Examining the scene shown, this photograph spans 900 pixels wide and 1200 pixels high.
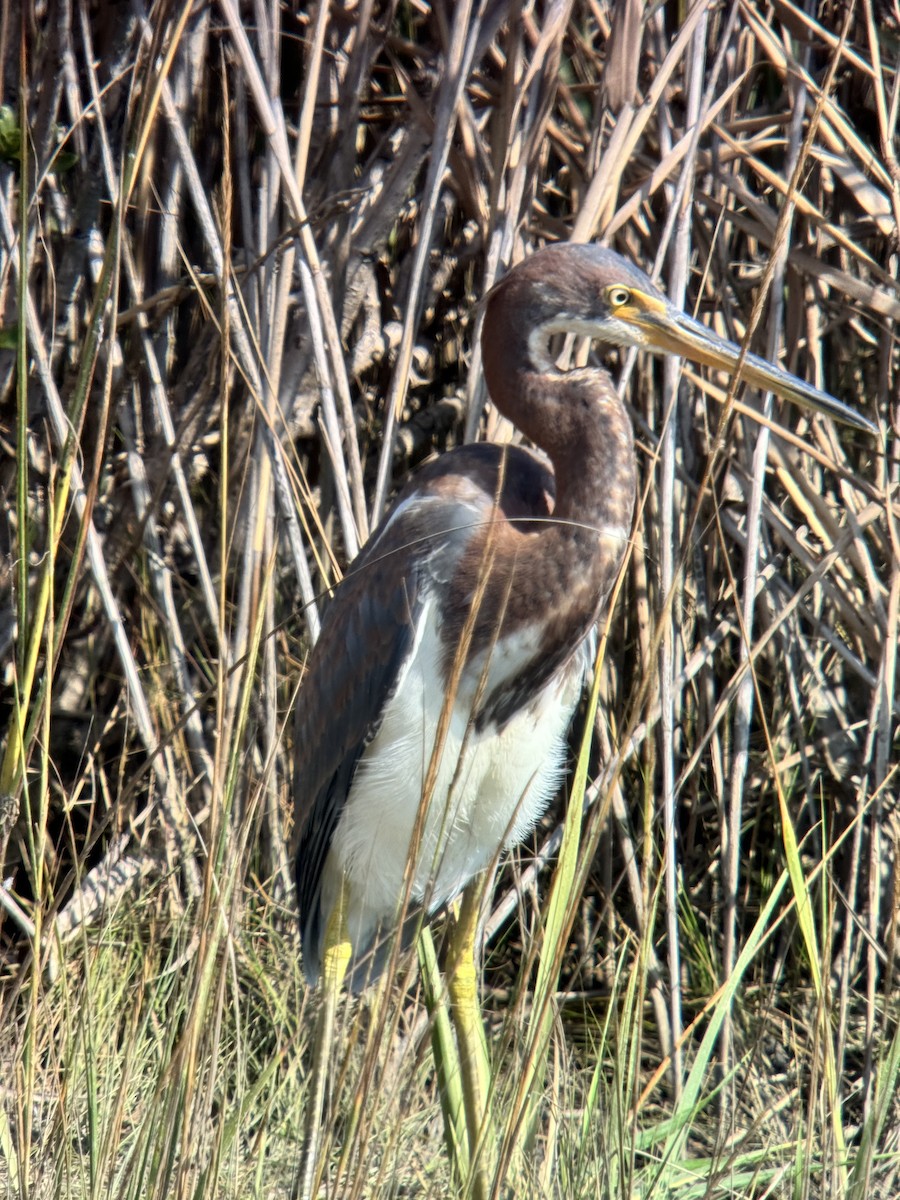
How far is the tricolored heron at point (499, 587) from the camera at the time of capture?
2.03 meters

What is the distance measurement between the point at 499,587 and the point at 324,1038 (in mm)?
803

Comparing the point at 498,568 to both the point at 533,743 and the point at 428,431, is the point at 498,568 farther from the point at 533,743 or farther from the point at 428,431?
the point at 428,431

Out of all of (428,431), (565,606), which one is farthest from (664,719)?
(428,431)

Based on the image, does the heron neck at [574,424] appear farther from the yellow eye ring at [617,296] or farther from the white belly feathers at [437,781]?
the white belly feathers at [437,781]

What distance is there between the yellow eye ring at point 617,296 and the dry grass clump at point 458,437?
0.24 m

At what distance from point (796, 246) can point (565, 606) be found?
3.65 feet

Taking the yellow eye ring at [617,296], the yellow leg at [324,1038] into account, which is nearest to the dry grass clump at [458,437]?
the yellow leg at [324,1038]

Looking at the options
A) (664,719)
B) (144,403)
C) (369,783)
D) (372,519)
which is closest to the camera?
(369,783)

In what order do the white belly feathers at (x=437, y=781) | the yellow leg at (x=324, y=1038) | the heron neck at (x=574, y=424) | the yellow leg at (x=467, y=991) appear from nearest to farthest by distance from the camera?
the yellow leg at (x=324, y=1038), the heron neck at (x=574, y=424), the white belly feathers at (x=437, y=781), the yellow leg at (x=467, y=991)

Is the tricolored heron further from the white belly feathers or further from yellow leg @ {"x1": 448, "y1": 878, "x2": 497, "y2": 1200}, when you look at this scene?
yellow leg @ {"x1": 448, "y1": 878, "x2": 497, "y2": 1200}

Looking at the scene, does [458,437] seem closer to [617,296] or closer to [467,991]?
[617,296]

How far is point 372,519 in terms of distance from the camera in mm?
2545

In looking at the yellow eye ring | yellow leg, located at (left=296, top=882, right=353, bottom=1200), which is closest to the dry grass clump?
yellow leg, located at (left=296, top=882, right=353, bottom=1200)

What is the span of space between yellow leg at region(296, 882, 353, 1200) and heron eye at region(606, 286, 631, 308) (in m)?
1.05
